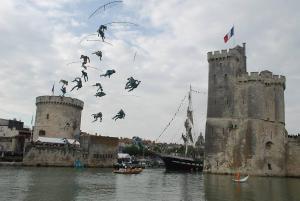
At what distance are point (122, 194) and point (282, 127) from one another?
111ft

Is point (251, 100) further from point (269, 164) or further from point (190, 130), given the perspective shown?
point (190, 130)

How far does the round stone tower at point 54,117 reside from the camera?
65562 millimetres

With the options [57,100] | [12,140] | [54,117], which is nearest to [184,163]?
[54,117]

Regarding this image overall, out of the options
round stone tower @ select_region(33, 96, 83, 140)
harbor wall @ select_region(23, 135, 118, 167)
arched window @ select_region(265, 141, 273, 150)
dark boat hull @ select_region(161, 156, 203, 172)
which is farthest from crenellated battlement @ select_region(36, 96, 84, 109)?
arched window @ select_region(265, 141, 273, 150)

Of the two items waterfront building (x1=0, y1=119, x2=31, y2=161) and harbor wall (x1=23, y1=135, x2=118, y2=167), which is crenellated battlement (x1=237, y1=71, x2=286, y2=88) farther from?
waterfront building (x1=0, y1=119, x2=31, y2=161)

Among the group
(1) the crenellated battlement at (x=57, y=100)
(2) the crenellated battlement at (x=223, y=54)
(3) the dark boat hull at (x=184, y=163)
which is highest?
(2) the crenellated battlement at (x=223, y=54)

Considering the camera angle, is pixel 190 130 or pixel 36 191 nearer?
pixel 36 191

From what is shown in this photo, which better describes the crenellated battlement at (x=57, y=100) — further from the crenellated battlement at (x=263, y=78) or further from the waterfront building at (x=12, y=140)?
the crenellated battlement at (x=263, y=78)

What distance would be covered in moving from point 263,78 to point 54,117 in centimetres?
3461

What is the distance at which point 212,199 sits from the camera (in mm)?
25203

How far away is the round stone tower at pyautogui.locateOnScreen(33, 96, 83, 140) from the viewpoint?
6556 cm

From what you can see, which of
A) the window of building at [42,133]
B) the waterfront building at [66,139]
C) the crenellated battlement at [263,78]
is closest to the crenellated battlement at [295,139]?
the crenellated battlement at [263,78]

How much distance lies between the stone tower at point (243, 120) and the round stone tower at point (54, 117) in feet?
82.1

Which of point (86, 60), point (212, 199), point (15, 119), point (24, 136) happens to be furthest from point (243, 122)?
point (15, 119)
